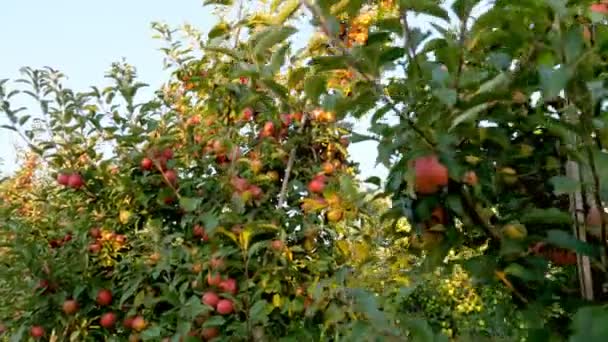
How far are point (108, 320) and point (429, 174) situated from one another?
2488 millimetres

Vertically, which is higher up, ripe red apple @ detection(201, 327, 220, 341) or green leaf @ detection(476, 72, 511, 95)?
green leaf @ detection(476, 72, 511, 95)

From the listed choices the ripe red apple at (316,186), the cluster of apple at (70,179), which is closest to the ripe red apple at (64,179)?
the cluster of apple at (70,179)

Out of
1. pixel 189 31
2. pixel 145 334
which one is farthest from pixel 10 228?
pixel 189 31

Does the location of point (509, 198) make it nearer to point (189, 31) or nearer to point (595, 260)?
point (595, 260)

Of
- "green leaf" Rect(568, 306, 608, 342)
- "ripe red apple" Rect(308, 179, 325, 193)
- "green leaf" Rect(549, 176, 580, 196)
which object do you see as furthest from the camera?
"ripe red apple" Rect(308, 179, 325, 193)

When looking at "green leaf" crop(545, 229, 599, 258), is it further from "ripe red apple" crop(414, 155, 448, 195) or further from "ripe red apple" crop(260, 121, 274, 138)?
"ripe red apple" crop(260, 121, 274, 138)

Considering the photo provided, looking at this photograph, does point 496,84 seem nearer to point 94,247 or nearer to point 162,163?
point 162,163

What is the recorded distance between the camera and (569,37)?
1.11m

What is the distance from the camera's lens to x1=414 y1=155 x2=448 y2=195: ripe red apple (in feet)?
4.15

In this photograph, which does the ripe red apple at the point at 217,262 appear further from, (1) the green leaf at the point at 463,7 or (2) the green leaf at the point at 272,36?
(1) the green leaf at the point at 463,7

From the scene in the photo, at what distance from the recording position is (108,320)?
3418 millimetres

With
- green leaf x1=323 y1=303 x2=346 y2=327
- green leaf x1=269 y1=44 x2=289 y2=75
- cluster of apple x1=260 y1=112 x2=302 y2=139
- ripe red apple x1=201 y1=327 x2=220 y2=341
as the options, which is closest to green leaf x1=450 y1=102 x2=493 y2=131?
green leaf x1=269 y1=44 x2=289 y2=75

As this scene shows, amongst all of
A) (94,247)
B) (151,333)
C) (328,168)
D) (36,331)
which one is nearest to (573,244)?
(151,333)

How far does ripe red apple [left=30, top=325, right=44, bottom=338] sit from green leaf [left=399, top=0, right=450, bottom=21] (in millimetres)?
2760
